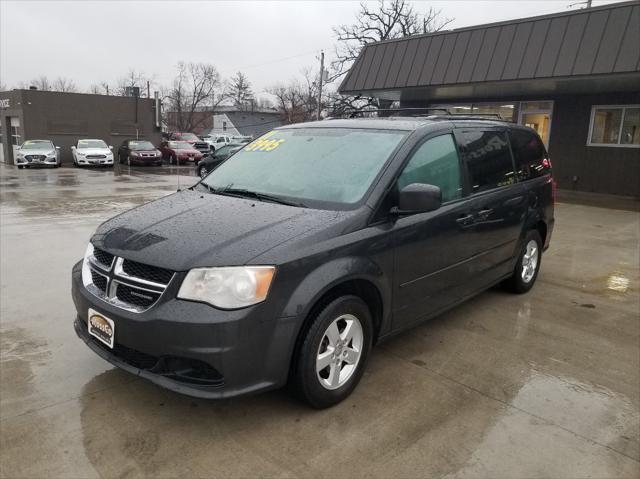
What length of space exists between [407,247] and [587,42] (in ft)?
34.4

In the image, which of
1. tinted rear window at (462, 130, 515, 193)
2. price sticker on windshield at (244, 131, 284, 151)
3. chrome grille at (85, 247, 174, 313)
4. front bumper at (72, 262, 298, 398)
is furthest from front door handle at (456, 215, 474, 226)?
chrome grille at (85, 247, 174, 313)

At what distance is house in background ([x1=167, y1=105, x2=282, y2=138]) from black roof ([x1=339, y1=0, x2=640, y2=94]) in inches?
2294

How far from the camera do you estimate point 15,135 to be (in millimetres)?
32000

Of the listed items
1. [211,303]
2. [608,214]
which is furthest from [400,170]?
[608,214]

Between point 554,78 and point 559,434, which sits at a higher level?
point 554,78

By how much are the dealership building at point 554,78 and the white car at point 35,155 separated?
54.3 ft

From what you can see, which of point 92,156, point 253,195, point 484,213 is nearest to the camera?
point 253,195

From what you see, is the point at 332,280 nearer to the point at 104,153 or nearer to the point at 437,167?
the point at 437,167

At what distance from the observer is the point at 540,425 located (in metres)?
2.93

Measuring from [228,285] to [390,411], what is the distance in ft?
4.28

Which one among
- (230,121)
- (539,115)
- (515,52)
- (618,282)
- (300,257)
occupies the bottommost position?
(618,282)

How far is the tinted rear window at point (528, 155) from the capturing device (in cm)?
484

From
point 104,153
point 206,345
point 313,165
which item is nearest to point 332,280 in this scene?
point 206,345

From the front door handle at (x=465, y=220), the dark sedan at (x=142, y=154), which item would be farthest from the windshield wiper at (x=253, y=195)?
the dark sedan at (x=142, y=154)
